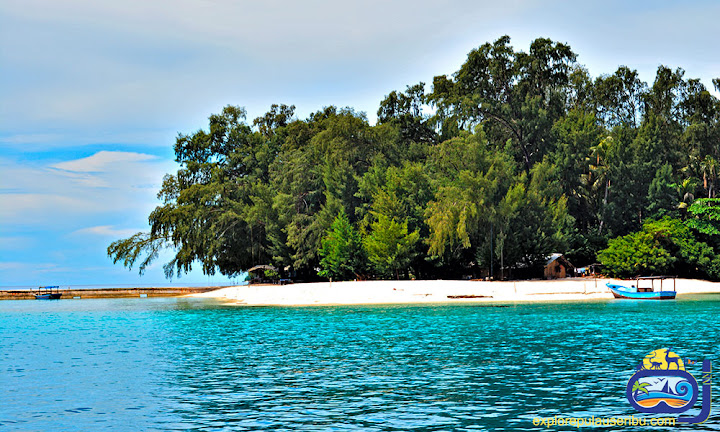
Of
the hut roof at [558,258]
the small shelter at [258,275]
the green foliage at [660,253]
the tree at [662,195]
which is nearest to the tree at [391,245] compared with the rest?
the hut roof at [558,258]

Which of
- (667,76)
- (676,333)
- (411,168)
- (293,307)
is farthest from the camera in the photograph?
(667,76)

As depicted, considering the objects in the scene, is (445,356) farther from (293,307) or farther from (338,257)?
(338,257)

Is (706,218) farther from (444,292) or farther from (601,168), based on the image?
(444,292)

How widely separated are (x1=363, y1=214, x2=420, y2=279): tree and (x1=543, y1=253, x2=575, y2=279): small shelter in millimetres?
13966

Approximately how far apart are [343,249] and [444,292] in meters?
15.4

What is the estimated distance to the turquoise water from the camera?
16234mm

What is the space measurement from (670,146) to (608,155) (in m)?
9.17

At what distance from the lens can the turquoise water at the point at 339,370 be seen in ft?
53.3

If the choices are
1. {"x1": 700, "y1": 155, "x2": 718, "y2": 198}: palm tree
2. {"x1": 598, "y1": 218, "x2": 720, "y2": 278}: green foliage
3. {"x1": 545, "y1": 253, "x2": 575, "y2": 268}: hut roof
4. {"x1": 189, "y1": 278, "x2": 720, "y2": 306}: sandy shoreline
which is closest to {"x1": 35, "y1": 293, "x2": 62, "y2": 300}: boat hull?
{"x1": 189, "y1": 278, "x2": 720, "y2": 306}: sandy shoreline

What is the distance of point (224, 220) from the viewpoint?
283 ft

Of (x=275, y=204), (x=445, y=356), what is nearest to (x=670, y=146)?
(x=275, y=204)
